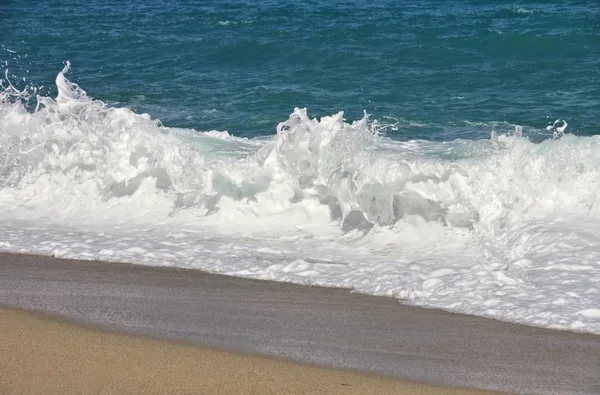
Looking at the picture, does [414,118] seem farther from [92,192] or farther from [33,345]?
[33,345]

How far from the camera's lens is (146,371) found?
494 centimetres

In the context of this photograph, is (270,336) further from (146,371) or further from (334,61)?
(334,61)

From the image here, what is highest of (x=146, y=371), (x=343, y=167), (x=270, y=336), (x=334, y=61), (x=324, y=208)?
(x=334, y=61)

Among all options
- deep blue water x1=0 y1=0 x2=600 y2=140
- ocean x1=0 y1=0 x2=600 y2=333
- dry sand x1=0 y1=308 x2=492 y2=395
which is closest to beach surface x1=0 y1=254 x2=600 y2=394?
dry sand x1=0 y1=308 x2=492 y2=395

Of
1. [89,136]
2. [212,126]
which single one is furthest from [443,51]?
[89,136]

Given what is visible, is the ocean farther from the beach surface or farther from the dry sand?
the dry sand

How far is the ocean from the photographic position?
657 centimetres

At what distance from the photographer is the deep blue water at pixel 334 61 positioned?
1143cm

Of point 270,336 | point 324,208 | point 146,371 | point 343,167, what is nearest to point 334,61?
point 343,167

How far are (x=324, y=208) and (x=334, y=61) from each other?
21.1 ft

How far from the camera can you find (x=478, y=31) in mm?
14984

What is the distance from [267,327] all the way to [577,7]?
1258 centimetres

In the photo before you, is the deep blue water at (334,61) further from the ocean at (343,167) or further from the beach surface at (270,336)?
the beach surface at (270,336)

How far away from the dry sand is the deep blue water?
5599 mm
